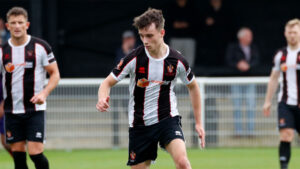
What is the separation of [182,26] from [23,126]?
6.71 meters

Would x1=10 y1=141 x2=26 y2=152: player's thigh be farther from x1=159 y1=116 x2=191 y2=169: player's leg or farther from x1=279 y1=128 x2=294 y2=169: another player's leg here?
x1=279 y1=128 x2=294 y2=169: another player's leg

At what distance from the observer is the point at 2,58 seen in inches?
345

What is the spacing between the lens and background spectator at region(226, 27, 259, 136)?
1390 cm

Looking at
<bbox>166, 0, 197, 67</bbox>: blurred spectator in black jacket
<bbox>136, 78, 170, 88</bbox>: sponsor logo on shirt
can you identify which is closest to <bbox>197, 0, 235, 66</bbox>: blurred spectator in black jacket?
<bbox>166, 0, 197, 67</bbox>: blurred spectator in black jacket

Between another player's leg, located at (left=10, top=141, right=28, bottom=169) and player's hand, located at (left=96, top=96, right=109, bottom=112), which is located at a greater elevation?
player's hand, located at (left=96, top=96, right=109, bottom=112)

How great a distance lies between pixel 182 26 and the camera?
14922mm

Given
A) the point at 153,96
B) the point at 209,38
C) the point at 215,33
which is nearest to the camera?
the point at 153,96

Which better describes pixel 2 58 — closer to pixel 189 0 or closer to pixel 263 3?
pixel 189 0

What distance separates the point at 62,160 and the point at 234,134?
11.5ft

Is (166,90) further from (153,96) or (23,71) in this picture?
(23,71)

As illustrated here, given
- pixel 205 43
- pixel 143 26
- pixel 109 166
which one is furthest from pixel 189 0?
pixel 143 26

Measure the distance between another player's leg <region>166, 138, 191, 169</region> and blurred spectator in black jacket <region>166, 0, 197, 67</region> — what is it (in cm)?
747

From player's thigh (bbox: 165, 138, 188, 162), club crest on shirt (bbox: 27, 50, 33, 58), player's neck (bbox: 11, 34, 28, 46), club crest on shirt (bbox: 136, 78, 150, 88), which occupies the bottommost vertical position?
player's thigh (bbox: 165, 138, 188, 162)

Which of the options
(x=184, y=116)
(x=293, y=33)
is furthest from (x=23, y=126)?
(x=184, y=116)
